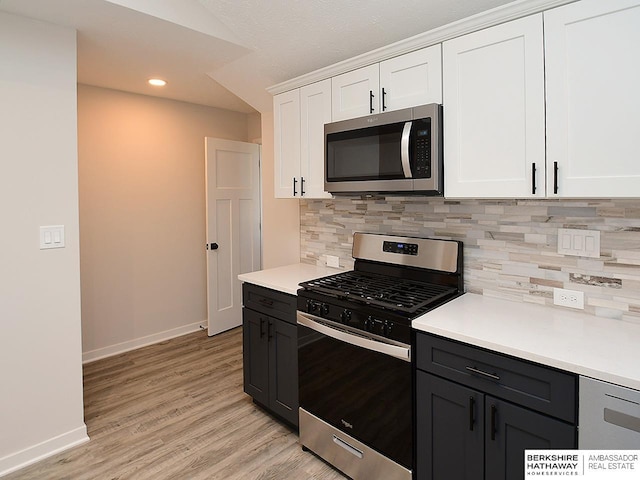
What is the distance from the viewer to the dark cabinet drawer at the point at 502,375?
1304 mm

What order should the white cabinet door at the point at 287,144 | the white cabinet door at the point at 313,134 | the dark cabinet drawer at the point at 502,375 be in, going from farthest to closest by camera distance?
1. the white cabinet door at the point at 287,144
2. the white cabinet door at the point at 313,134
3. the dark cabinet drawer at the point at 502,375

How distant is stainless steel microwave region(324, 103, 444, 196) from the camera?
1886 mm

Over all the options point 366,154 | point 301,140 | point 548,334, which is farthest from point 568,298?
point 301,140

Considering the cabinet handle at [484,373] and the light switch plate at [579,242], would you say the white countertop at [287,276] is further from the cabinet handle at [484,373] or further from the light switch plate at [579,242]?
the light switch plate at [579,242]

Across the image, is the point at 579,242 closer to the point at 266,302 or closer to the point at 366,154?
the point at 366,154

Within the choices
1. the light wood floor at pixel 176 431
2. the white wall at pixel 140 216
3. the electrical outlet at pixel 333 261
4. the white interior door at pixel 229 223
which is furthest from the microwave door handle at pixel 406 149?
the white wall at pixel 140 216

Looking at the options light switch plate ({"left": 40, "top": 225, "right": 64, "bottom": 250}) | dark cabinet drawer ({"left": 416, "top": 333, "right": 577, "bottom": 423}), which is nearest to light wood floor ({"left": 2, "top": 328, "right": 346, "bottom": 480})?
dark cabinet drawer ({"left": 416, "top": 333, "right": 577, "bottom": 423})

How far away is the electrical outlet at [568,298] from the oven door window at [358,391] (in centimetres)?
80

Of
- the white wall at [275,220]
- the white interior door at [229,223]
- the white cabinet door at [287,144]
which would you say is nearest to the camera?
the white cabinet door at [287,144]

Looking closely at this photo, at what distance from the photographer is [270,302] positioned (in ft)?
8.07

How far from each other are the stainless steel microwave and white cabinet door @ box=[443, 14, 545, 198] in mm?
77

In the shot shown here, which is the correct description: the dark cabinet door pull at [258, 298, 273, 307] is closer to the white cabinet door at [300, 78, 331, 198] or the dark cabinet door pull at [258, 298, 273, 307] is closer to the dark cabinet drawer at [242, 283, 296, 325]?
the dark cabinet drawer at [242, 283, 296, 325]

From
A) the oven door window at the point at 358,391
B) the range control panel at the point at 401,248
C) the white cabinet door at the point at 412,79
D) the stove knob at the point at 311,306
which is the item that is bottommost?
the oven door window at the point at 358,391

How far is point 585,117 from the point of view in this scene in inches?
57.9
